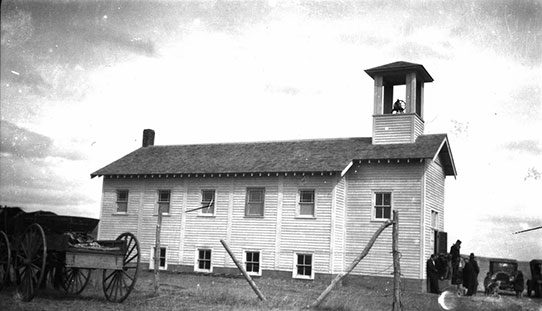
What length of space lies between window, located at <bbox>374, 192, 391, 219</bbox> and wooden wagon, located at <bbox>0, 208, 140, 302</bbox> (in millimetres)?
13135

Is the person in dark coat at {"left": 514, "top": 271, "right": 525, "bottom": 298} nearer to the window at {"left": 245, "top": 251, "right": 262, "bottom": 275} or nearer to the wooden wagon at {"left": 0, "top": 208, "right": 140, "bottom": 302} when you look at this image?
the window at {"left": 245, "top": 251, "right": 262, "bottom": 275}

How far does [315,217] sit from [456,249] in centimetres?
621

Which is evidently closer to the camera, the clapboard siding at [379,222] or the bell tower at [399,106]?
the clapboard siding at [379,222]

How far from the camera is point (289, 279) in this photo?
25969 mm

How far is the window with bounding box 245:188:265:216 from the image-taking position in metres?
27.5

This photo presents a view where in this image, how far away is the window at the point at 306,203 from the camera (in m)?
26.4

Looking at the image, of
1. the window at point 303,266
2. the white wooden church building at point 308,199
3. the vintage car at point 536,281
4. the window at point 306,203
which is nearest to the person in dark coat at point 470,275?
the white wooden church building at point 308,199

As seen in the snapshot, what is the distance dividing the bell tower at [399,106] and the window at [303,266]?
6357mm

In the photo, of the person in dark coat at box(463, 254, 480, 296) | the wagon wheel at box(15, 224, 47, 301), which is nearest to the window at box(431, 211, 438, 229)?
the person in dark coat at box(463, 254, 480, 296)

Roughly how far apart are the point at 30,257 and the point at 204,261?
47.2 feet

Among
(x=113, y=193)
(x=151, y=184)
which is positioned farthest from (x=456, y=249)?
(x=113, y=193)

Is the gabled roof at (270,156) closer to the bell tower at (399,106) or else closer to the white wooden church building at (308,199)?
the white wooden church building at (308,199)

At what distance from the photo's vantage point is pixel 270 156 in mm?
28750

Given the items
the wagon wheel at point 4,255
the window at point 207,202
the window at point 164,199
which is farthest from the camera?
the window at point 164,199
